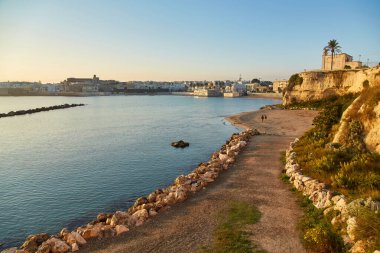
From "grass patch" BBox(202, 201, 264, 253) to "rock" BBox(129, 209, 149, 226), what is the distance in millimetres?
3858

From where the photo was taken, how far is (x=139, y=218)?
1585 cm

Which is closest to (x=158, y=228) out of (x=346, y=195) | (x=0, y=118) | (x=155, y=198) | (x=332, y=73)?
(x=155, y=198)

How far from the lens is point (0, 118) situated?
93.4m

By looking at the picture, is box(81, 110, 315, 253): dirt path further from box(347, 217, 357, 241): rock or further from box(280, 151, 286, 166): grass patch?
box(280, 151, 286, 166): grass patch

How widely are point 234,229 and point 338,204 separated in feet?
15.9

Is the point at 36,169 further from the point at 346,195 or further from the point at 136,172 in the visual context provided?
the point at 346,195

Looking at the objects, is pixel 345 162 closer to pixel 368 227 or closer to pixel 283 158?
pixel 283 158

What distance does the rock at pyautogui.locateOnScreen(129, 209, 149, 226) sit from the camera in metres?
15.6

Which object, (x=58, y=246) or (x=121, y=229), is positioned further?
(x=121, y=229)

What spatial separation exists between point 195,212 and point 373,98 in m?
18.7

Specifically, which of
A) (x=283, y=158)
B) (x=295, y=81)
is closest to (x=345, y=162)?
(x=283, y=158)

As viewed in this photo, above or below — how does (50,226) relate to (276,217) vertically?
below

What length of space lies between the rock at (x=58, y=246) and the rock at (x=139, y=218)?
3266 mm

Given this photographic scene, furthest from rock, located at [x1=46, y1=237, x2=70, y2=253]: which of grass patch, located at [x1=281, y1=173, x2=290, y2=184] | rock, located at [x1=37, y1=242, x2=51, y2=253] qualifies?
grass patch, located at [x1=281, y1=173, x2=290, y2=184]
